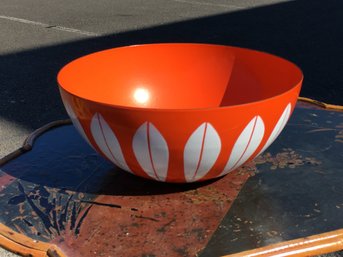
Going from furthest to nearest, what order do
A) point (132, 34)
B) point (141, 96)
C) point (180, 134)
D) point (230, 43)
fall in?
point (132, 34)
point (230, 43)
point (141, 96)
point (180, 134)

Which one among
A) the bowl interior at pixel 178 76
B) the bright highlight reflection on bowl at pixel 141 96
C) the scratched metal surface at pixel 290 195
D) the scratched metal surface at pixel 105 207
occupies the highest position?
the bowl interior at pixel 178 76

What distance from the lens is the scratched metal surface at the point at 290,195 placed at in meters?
0.88

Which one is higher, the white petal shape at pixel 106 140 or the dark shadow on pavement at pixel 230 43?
the white petal shape at pixel 106 140

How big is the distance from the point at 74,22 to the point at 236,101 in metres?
3.28

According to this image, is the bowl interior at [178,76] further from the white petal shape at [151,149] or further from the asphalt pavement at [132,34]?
the asphalt pavement at [132,34]

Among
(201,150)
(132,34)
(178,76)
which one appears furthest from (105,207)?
(132,34)

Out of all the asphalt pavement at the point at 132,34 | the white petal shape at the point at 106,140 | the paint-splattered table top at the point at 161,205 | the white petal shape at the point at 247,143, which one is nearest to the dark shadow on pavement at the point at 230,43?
the asphalt pavement at the point at 132,34

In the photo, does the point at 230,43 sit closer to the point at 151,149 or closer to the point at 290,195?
the point at 290,195

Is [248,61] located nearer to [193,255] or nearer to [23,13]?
[193,255]

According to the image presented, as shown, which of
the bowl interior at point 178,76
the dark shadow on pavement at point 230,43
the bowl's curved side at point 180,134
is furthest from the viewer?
the dark shadow on pavement at point 230,43

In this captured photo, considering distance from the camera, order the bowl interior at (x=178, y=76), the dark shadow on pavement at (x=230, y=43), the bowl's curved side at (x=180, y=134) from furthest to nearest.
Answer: the dark shadow on pavement at (x=230, y=43)
the bowl interior at (x=178, y=76)
the bowl's curved side at (x=180, y=134)

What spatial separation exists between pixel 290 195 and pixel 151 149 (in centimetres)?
32

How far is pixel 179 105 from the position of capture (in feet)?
4.28

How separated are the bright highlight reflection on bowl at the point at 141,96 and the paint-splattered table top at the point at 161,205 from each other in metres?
0.18
